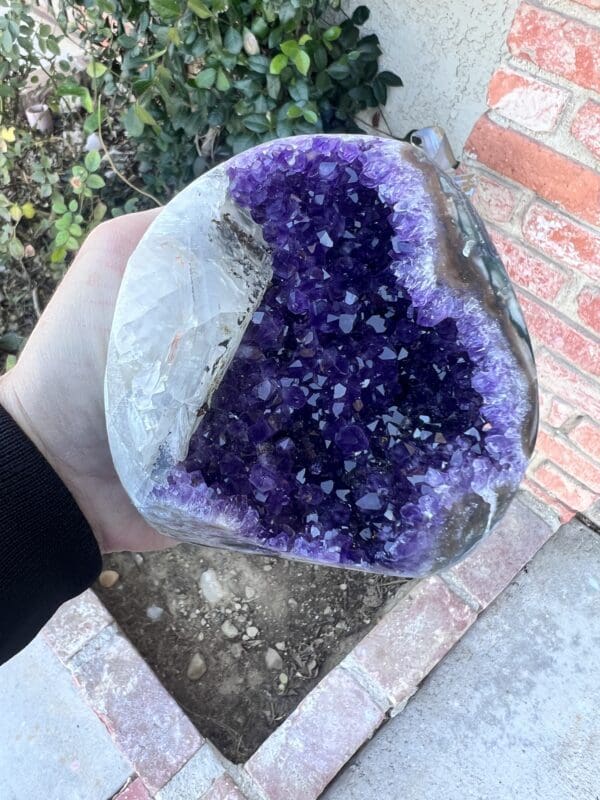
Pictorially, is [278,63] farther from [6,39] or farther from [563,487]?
[563,487]

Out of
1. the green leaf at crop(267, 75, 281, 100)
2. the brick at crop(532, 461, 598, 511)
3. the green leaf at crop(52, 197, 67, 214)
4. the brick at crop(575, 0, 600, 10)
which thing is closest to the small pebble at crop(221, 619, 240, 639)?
the brick at crop(532, 461, 598, 511)

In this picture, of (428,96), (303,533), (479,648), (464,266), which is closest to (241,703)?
(479,648)

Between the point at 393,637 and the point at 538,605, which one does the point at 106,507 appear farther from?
the point at 538,605

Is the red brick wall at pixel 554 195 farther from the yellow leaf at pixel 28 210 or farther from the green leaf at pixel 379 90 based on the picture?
the yellow leaf at pixel 28 210

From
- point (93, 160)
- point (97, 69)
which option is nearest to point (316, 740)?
point (93, 160)

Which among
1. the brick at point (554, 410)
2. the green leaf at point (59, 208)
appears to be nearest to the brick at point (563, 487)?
the brick at point (554, 410)

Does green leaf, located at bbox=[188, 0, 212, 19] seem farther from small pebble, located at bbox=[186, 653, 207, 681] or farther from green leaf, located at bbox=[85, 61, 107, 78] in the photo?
small pebble, located at bbox=[186, 653, 207, 681]
